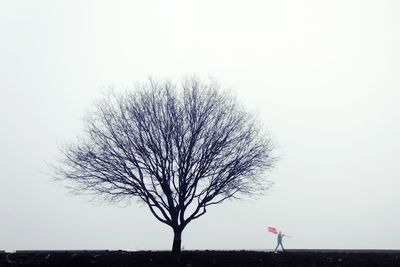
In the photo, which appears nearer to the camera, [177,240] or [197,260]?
[197,260]

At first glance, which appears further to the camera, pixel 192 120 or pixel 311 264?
pixel 192 120

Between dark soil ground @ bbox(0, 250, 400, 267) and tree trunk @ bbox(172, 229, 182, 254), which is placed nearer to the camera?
dark soil ground @ bbox(0, 250, 400, 267)

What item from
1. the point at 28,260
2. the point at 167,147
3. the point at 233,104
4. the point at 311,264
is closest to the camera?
the point at 311,264

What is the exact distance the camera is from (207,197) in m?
22.7

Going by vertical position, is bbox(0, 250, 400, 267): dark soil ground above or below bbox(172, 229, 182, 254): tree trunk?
below

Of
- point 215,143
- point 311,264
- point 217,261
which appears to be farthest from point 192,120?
point 311,264

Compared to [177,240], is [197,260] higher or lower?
lower

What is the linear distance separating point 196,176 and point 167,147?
7.27 ft

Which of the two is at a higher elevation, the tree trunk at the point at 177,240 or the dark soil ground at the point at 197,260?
the tree trunk at the point at 177,240

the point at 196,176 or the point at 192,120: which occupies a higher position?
the point at 192,120

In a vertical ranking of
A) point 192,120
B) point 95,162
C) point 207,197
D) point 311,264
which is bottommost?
point 311,264

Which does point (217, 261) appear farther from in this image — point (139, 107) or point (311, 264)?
point (139, 107)

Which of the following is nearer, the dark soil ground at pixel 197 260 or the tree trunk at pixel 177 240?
the dark soil ground at pixel 197 260

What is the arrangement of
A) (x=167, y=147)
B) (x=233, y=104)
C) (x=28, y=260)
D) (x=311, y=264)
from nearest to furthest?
(x=311, y=264)
(x=28, y=260)
(x=167, y=147)
(x=233, y=104)
